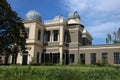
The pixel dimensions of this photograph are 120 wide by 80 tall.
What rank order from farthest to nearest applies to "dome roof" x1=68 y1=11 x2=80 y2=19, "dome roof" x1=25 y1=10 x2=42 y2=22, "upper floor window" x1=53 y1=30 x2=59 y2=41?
"dome roof" x1=68 y1=11 x2=80 y2=19 < "dome roof" x1=25 y1=10 x2=42 y2=22 < "upper floor window" x1=53 y1=30 x2=59 y2=41

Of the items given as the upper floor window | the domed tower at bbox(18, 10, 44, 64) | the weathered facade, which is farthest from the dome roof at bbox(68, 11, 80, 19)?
the domed tower at bbox(18, 10, 44, 64)

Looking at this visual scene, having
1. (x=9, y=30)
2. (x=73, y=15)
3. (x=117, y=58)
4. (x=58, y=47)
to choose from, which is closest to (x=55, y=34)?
(x=58, y=47)

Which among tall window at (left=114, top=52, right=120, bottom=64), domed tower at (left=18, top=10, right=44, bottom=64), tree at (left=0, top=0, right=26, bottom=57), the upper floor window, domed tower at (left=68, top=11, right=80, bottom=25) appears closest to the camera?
tree at (left=0, top=0, right=26, bottom=57)

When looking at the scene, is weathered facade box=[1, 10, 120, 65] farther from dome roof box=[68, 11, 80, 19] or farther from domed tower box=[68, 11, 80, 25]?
dome roof box=[68, 11, 80, 19]

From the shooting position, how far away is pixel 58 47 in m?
44.4

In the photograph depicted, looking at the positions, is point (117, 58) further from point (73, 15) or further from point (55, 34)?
point (73, 15)

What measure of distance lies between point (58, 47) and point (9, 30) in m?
15.0

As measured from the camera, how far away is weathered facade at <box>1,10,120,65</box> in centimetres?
4225

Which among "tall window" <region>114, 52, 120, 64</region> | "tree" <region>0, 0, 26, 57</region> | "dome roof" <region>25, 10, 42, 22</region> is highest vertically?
"dome roof" <region>25, 10, 42, 22</region>

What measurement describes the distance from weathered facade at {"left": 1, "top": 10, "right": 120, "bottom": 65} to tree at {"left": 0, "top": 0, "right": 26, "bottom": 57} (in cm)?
947

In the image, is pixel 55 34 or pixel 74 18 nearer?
pixel 55 34

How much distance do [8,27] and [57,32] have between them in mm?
15585

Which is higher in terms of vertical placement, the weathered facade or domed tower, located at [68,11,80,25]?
domed tower, located at [68,11,80,25]

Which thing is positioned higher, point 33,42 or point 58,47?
point 33,42
